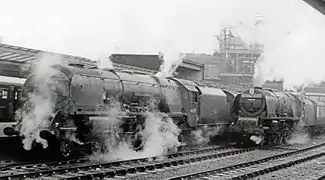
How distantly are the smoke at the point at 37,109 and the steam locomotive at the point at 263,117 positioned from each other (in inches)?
414

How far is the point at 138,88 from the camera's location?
1571 centimetres

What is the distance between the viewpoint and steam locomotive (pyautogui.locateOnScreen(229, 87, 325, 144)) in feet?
68.5

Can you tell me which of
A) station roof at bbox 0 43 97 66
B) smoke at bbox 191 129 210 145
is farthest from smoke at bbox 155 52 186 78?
station roof at bbox 0 43 97 66

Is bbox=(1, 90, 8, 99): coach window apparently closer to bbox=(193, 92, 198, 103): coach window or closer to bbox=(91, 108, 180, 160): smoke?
bbox=(91, 108, 180, 160): smoke

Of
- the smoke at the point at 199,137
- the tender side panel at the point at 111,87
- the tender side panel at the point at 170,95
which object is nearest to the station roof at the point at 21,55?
the tender side panel at the point at 111,87

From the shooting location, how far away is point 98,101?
45.7 feet

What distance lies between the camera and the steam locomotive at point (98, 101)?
13039mm

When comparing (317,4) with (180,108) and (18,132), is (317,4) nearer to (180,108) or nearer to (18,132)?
(18,132)

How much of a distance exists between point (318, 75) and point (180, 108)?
18.1 meters

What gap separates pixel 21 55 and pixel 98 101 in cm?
640

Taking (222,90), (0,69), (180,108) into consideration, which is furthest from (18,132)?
(222,90)

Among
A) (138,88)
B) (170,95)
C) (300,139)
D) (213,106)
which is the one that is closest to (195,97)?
(170,95)

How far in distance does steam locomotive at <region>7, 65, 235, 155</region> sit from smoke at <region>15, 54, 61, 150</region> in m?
Answer: 0.05

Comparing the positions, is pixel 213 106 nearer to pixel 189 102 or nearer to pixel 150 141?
pixel 189 102
